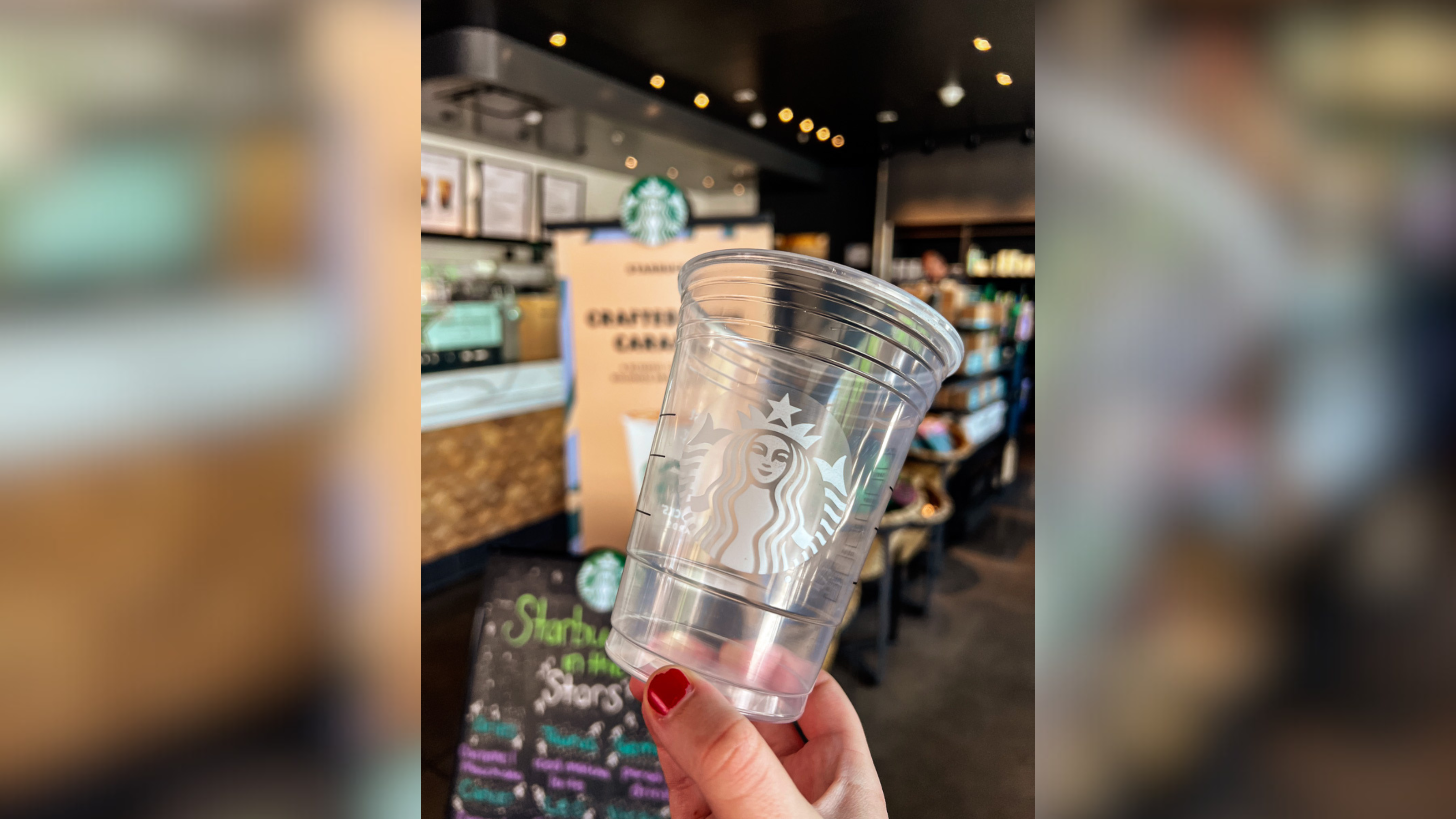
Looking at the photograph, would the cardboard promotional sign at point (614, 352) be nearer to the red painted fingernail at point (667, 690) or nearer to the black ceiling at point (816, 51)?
the black ceiling at point (816, 51)

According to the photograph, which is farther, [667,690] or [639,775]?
[639,775]

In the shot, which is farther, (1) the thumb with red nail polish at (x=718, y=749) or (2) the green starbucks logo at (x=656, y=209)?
(2) the green starbucks logo at (x=656, y=209)

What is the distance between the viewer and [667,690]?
0.61m

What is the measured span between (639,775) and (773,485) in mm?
1133

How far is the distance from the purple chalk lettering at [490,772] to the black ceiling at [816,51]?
165 centimetres

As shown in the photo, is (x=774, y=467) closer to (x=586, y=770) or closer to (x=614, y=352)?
(x=614, y=352)

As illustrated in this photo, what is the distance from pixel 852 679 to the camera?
267cm

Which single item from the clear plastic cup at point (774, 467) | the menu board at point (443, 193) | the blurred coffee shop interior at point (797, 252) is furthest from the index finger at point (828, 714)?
the menu board at point (443, 193)

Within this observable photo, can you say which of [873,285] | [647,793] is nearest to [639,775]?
[647,793]

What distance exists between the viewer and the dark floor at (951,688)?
2.00m

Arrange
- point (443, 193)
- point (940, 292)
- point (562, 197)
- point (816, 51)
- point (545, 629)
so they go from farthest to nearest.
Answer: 1. point (562, 197)
2. point (443, 193)
3. point (940, 292)
4. point (816, 51)
5. point (545, 629)

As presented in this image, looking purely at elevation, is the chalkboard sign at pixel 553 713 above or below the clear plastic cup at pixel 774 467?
below
